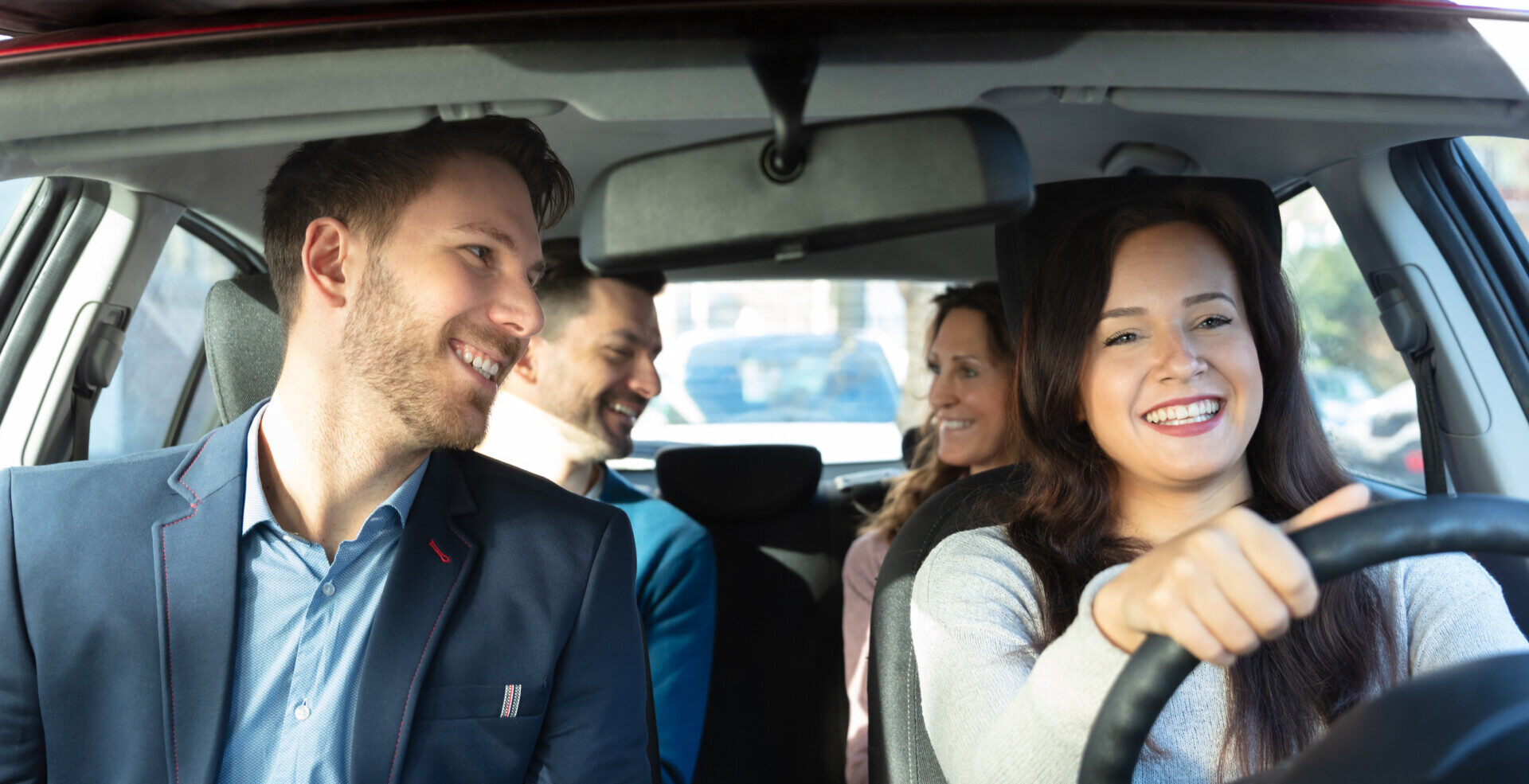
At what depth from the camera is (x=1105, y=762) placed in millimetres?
849

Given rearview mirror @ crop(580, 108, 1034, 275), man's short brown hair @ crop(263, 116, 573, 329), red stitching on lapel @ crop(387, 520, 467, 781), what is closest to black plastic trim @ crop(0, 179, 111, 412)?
man's short brown hair @ crop(263, 116, 573, 329)

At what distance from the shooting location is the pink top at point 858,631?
95.7 inches

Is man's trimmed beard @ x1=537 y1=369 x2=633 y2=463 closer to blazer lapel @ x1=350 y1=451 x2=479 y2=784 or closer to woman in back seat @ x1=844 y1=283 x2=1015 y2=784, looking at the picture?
woman in back seat @ x1=844 y1=283 x2=1015 y2=784

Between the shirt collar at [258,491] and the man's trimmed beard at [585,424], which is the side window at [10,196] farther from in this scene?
the man's trimmed beard at [585,424]

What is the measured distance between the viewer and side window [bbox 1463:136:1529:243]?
1.57 m

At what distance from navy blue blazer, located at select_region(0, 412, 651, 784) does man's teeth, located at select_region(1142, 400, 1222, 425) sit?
2.62ft

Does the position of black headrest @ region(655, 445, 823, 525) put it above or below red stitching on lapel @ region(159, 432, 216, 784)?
above

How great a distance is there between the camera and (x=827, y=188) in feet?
3.65

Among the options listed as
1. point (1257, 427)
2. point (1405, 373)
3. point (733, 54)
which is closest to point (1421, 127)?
point (1257, 427)

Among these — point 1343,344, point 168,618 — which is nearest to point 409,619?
point 168,618

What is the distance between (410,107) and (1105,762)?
37.4 inches

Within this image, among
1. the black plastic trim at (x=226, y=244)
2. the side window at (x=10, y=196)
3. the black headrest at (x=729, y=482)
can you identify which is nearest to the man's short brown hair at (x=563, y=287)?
the black headrest at (x=729, y=482)

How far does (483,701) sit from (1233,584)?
943 mm

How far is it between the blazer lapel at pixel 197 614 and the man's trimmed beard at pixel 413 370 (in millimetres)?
221
